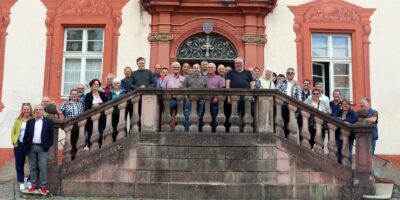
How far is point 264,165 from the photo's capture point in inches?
313

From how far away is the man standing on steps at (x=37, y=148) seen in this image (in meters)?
7.84

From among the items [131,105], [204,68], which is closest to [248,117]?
[204,68]

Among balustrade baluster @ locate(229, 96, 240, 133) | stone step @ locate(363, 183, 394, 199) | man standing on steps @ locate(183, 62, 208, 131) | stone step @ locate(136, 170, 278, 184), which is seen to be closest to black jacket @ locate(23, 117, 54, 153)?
stone step @ locate(136, 170, 278, 184)

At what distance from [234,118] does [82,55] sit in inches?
218

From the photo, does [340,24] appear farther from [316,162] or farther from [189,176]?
[189,176]

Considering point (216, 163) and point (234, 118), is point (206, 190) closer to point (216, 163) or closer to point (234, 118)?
point (216, 163)

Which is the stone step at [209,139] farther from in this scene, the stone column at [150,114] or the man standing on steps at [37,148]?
the man standing on steps at [37,148]

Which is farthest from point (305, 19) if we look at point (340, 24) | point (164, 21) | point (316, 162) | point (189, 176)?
point (189, 176)

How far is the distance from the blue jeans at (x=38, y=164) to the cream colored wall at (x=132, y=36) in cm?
430

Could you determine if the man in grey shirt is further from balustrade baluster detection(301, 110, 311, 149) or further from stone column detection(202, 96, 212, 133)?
balustrade baluster detection(301, 110, 311, 149)

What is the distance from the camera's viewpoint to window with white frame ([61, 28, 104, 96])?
12.1 m

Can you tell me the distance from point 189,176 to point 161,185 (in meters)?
0.47

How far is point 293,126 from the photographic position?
321 inches

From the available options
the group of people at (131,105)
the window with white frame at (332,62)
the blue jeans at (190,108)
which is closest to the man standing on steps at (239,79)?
the group of people at (131,105)
